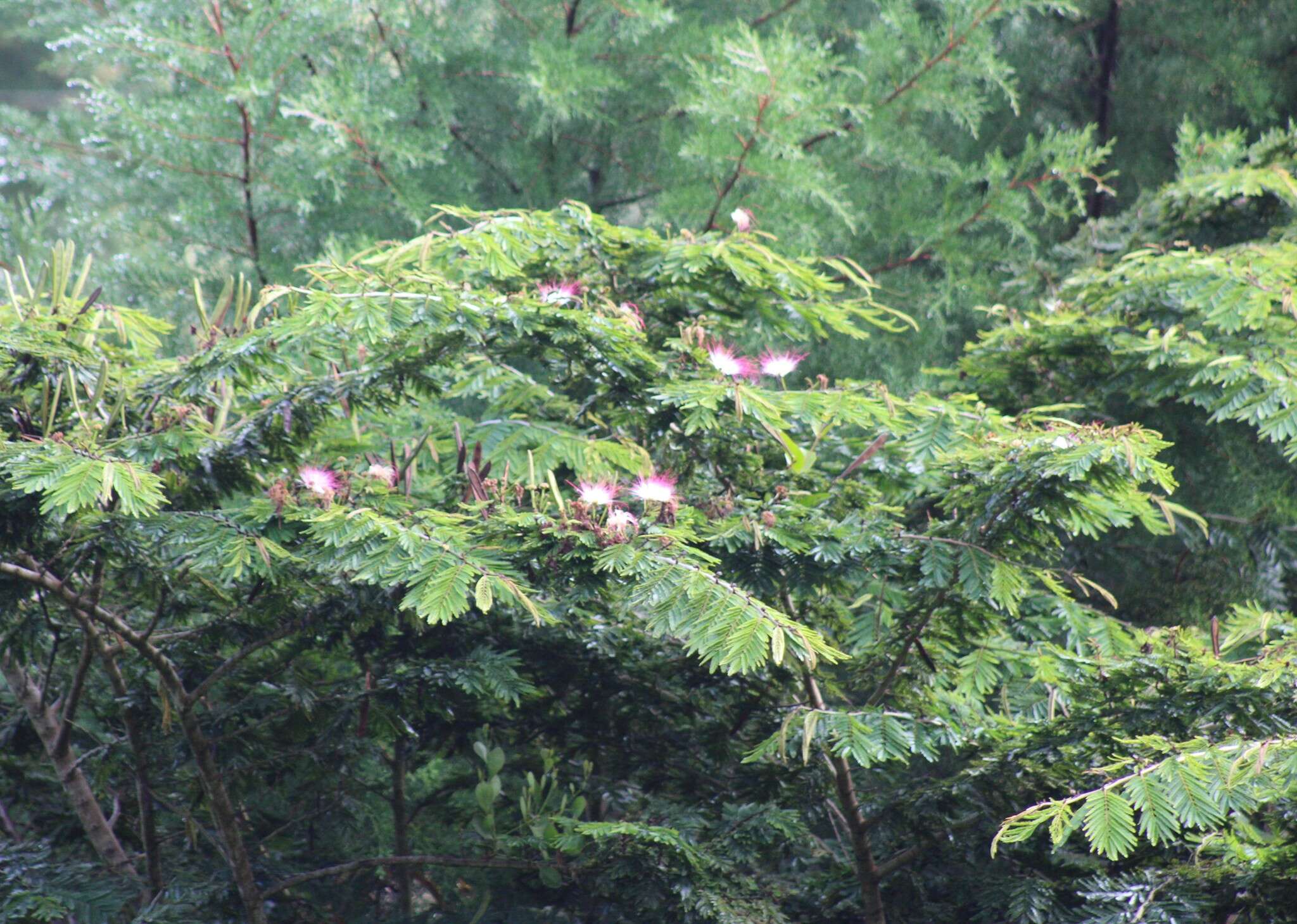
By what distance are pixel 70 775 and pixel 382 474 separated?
39.3 inches

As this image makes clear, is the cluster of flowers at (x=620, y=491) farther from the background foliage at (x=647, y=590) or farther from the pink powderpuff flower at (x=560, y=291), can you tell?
the pink powderpuff flower at (x=560, y=291)

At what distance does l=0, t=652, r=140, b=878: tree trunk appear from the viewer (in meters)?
2.16

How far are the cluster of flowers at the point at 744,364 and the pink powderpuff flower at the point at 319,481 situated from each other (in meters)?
0.71

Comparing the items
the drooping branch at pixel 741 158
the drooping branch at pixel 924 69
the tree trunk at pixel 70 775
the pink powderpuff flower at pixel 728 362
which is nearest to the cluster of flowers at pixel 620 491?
the pink powderpuff flower at pixel 728 362

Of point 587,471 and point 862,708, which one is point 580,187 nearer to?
point 587,471

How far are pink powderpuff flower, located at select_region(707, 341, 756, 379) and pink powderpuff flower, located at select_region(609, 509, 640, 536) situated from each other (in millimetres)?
483

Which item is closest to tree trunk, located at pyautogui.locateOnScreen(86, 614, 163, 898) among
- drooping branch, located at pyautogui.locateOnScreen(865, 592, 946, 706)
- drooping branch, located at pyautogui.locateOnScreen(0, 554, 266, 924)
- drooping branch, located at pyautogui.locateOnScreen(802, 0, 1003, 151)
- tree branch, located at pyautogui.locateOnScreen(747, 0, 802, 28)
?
drooping branch, located at pyautogui.locateOnScreen(0, 554, 266, 924)

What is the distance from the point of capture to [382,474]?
1837 millimetres

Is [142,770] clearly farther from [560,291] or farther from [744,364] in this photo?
[744,364]

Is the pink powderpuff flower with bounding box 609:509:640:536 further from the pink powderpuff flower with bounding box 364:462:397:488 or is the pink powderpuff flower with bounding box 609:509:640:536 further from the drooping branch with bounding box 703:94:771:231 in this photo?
the drooping branch with bounding box 703:94:771:231

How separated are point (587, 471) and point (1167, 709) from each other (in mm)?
1043

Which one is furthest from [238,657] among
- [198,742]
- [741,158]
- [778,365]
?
[741,158]

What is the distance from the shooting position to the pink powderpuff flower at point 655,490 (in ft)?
5.66

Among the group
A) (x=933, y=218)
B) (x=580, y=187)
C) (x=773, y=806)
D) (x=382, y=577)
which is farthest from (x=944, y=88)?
(x=382, y=577)
